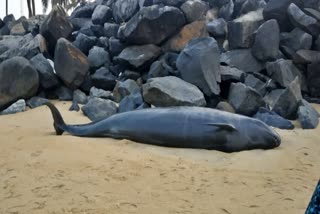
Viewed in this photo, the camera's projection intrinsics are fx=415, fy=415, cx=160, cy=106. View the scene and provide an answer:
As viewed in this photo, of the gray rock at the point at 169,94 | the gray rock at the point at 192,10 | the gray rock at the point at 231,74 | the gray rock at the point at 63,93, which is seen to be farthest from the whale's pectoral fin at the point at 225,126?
the gray rock at the point at 192,10

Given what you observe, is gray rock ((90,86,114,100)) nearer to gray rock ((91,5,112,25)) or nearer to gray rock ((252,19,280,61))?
gray rock ((252,19,280,61))

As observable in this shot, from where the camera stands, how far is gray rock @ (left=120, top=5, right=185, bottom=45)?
8570 mm

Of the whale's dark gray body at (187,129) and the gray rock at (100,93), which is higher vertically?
the whale's dark gray body at (187,129)

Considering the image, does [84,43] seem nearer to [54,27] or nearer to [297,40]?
[54,27]

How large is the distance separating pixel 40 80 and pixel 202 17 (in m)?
3.70

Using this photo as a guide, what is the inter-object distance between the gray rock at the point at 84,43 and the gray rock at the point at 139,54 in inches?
55.4

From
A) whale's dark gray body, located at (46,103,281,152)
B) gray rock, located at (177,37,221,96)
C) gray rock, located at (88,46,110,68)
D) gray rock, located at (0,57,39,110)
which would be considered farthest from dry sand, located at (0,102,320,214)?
gray rock, located at (88,46,110,68)

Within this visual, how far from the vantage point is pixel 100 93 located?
7.82 m

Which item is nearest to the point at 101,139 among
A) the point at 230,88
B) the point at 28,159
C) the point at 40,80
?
the point at 28,159

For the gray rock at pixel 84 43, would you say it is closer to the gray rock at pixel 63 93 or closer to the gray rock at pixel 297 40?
the gray rock at pixel 63 93

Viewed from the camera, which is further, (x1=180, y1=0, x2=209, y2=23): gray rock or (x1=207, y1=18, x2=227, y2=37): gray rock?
(x1=207, y1=18, x2=227, y2=37): gray rock

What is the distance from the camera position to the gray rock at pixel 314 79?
7668 mm

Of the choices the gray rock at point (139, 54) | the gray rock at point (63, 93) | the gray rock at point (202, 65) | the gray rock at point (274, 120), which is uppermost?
the gray rock at point (202, 65)

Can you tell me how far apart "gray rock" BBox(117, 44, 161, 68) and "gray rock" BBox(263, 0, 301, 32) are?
244cm
